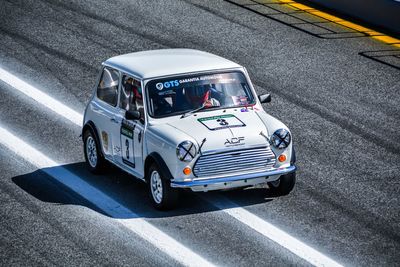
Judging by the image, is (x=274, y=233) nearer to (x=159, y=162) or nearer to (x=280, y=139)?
(x=280, y=139)

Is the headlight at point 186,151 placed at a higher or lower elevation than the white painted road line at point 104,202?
higher

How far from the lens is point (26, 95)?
751 inches

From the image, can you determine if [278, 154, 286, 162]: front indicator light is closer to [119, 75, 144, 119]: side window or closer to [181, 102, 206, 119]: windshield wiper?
[181, 102, 206, 119]: windshield wiper

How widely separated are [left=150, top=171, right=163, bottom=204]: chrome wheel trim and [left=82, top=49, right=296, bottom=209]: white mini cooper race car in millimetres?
13

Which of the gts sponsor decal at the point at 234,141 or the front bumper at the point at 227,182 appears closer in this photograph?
the front bumper at the point at 227,182

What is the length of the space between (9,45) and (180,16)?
416 cm

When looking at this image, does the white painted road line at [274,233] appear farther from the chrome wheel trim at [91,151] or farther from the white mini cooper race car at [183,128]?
the chrome wheel trim at [91,151]

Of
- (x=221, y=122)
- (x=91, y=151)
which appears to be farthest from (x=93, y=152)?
(x=221, y=122)

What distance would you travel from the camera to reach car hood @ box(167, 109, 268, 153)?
13.3 meters

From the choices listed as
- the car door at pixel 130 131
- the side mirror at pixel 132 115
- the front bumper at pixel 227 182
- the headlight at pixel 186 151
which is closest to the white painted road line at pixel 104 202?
the car door at pixel 130 131

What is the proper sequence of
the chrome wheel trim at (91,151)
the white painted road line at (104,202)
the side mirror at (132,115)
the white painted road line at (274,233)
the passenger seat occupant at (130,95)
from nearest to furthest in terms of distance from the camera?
1. the white painted road line at (274,233)
2. the white painted road line at (104,202)
3. the side mirror at (132,115)
4. the passenger seat occupant at (130,95)
5. the chrome wheel trim at (91,151)

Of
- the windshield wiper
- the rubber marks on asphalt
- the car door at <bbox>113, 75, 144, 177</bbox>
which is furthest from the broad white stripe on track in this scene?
the rubber marks on asphalt

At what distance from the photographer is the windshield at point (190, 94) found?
14.1m

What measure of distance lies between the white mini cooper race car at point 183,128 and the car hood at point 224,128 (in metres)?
0.01
